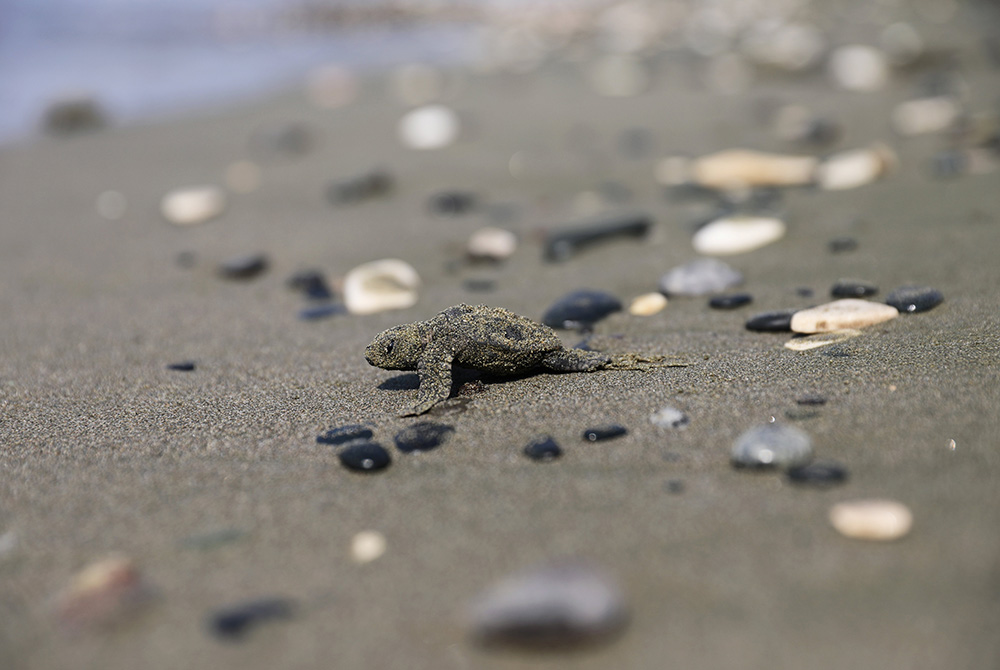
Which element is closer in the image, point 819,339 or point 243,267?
point 819,339

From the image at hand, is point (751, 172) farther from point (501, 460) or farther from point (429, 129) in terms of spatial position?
point (501, 460)

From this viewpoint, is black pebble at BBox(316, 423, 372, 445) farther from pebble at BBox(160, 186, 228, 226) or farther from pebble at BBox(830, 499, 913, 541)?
pebble at BBox(160, 186, 228, 226)

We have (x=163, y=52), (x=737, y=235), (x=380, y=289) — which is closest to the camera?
(x=380, y=289)

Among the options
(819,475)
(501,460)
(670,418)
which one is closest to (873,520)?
(819,475)

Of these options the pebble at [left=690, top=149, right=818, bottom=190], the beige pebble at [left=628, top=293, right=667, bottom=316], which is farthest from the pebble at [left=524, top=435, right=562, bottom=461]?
the pebble at [left=690, top=149, right=818, bottom=190]

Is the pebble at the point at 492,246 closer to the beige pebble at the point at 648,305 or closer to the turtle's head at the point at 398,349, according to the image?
the beige pebble at the point at 648,305

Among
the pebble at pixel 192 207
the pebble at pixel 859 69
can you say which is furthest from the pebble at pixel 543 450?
the pebble at pixel 859 69

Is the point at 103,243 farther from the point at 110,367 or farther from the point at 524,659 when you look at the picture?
the point at 524,659
